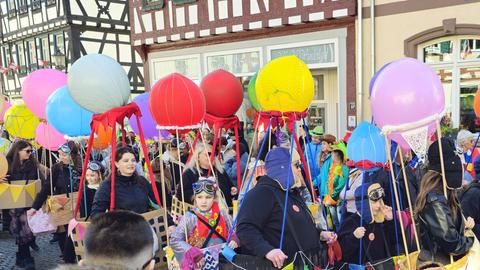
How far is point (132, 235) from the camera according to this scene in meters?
1.64

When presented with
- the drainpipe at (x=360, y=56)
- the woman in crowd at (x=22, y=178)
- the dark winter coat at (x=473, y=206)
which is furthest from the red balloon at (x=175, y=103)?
the drainpipe at (x=360, y=56)

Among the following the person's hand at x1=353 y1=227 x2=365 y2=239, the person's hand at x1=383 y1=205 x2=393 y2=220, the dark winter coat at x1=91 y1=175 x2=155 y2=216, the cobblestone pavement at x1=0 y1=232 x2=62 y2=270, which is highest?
the dark winter coat at x1=91 y1=175 x2=155 y2=216

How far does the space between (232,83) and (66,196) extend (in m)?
2.37

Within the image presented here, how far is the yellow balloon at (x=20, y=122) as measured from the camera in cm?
671

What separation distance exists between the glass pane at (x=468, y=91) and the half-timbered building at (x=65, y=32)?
44.3ft

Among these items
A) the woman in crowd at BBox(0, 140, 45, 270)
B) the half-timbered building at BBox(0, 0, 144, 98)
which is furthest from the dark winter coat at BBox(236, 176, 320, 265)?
the half-timbered building at BBox(0, 0, 144, 98)

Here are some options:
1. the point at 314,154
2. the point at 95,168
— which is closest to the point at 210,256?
the point at 95,168

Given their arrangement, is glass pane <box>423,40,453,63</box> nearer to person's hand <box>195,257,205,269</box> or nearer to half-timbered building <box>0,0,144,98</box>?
person's hand <box>195,257,205,269</box>

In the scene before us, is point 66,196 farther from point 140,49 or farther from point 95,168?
point 140,49

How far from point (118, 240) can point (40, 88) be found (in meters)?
4.46

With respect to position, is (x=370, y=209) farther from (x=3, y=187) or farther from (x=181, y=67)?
(x=181, y=67)

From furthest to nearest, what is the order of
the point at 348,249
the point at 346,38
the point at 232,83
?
the point at 346,38 → the point at 232,83 → the point at 348,249

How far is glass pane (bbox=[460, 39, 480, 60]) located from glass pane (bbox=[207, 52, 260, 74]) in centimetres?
460

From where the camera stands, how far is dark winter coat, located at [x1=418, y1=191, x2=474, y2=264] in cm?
258
